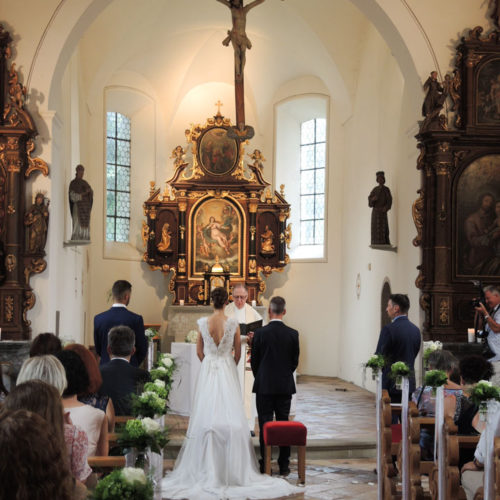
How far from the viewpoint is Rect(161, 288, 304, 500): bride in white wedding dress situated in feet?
26.3

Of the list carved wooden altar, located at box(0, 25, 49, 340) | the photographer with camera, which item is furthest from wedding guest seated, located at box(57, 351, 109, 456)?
carved wooden altar, located at box(0, 25, 49, 340)

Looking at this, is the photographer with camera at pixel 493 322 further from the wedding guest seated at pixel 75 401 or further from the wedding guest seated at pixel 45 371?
the wedding guest seated at pixel 45 371

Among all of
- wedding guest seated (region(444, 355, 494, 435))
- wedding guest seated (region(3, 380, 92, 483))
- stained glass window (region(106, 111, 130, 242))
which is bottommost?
wedding guest seated (region(444, 355, 494, 435))

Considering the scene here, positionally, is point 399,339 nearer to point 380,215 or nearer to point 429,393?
point 429,393

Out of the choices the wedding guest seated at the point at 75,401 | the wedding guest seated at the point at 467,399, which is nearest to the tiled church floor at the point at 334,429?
the wedding guest seated at the point at 467,399

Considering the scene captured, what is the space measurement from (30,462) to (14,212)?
352 inches

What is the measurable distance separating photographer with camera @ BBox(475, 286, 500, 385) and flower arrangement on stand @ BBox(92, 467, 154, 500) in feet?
21.7

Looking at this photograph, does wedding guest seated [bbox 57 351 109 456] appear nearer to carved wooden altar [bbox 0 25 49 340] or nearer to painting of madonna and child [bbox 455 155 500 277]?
carved wooden altar [bbox 0 25 49 340]

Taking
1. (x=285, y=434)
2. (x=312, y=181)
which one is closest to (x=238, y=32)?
(x=285, y=434)

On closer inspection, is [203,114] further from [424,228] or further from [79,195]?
[424,228]

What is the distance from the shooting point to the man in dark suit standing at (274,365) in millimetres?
8727

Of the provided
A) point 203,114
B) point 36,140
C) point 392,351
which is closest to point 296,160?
point 203,114

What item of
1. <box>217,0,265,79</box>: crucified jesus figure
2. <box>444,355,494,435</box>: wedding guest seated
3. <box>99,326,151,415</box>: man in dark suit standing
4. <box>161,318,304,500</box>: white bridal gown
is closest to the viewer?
<box>444,355,494,435</box>: wedding guest seated

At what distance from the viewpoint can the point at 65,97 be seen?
14094 mm
